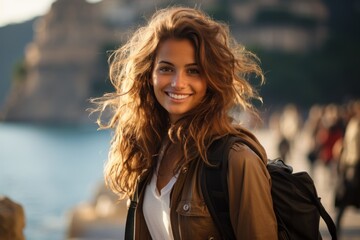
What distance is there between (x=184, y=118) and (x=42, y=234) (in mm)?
10738

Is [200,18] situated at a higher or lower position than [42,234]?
higher

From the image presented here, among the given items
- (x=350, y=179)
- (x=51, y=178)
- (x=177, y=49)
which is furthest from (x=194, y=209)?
(x=51, y=178)

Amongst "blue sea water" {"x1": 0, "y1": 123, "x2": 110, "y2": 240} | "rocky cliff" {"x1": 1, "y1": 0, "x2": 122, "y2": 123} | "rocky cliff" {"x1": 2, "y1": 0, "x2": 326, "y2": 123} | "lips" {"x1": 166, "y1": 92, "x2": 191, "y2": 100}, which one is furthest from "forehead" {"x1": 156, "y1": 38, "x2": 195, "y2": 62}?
"rocky cliff" {"x1": 1, "y1": 0, "x2": 122, "y2": 123}

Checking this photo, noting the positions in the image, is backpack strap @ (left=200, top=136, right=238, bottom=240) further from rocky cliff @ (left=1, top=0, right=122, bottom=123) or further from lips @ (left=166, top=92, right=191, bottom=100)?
rocky cliff @ (left=1, top=0, right=122, bottom=123)

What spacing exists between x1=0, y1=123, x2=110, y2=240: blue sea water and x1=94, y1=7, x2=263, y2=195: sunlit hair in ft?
1.54

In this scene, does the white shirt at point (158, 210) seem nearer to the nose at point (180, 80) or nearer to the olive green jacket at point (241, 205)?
the olive green jacket at point (241, 205)

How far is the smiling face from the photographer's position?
2100 millimetres

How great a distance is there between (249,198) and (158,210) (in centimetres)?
32

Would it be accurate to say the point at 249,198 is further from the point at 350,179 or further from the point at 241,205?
the point at 350,179

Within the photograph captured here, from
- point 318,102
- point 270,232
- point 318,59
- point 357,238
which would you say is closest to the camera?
point 270,232

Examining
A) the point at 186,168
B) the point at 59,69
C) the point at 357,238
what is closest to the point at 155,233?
the point at 186,168

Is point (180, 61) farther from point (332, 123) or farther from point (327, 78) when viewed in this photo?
point (327, 78)

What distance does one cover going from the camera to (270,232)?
1897mm

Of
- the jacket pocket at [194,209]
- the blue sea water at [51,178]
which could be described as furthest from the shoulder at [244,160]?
the blue sea water at [51,178]
